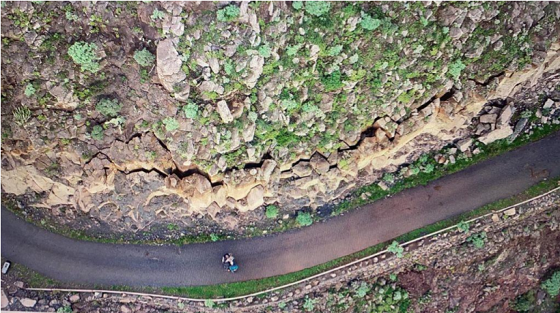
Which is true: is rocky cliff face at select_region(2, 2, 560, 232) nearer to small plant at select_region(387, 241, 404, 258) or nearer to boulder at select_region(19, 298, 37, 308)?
small plant at select_region(387, 241, 404, 258)

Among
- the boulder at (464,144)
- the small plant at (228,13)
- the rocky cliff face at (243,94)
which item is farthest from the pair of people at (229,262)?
the boulder at (464,144)

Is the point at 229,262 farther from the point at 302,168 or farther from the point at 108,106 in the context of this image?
the point at 108,106

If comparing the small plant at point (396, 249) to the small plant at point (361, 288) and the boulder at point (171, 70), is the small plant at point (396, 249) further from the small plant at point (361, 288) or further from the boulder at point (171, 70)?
the boulder at point (171, 70)

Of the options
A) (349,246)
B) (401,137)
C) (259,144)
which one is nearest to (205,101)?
(259,144)

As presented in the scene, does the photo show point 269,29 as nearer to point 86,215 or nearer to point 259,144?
point 259,144

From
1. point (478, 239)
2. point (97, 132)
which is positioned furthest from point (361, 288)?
point (97, 132)

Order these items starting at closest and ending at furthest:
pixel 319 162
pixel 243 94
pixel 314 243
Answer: pixel 243 94, pixel 319 162, pixel 314 243
